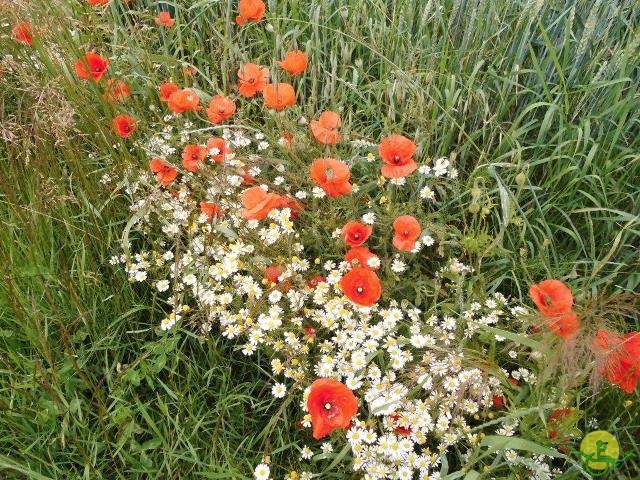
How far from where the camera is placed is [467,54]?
8.27 feet

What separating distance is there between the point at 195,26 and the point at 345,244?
1.53m

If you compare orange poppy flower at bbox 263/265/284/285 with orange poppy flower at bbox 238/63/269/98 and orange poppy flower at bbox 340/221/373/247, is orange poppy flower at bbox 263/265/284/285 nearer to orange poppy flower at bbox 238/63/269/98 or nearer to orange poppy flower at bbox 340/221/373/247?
orange poppy flower at bbox 340/221/373/247

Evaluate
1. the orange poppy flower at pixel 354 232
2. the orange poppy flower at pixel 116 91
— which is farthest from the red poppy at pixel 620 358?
the orange poppy flower at pixel 116 91

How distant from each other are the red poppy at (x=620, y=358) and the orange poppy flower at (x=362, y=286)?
56 cm

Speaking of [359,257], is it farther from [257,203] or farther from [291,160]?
[291,160]

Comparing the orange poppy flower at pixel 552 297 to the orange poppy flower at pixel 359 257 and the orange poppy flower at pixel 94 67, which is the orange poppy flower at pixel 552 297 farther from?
the orange poppy flower at pixel 94 67

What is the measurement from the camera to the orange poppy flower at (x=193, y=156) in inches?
86.0

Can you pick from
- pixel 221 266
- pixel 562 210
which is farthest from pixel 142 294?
pixel 562 210

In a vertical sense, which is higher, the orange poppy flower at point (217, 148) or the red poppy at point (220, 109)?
the red poppy at point (220, 109)

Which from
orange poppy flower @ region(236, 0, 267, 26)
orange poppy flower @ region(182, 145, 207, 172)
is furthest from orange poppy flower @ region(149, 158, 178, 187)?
orange poppy flower @ region(236, 0, 267, 26)

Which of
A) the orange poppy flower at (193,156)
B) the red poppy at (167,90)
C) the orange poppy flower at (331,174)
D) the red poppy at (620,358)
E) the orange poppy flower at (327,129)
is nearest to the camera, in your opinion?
the red poppy at (620,358)

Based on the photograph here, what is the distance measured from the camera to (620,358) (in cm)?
159

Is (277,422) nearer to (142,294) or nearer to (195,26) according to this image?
(142,294)

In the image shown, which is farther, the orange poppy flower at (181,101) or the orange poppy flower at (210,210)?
the orange poppy flower at (181,101)
